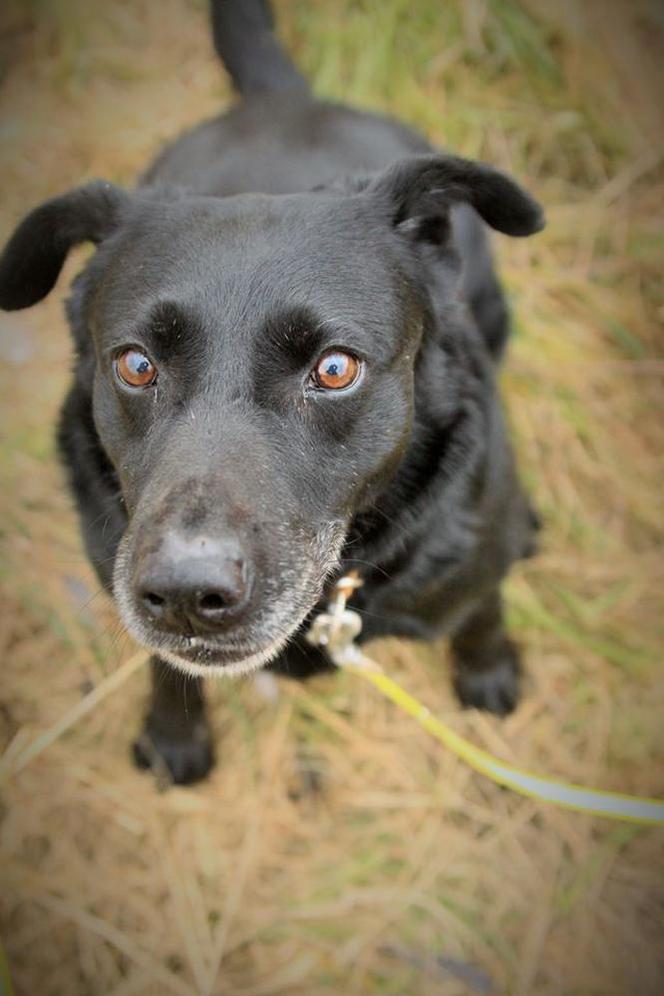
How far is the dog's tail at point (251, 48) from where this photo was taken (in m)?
3.15

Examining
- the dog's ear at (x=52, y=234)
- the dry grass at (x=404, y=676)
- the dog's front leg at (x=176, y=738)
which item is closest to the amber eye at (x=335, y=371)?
the dog's ear at (x=52, y=234)

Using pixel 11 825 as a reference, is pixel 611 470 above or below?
above

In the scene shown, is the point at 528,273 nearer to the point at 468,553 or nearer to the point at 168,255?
the point at 468,553

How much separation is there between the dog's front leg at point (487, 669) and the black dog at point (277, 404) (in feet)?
1.29

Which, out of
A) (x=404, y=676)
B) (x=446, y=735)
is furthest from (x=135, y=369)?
(x=404, y=676)

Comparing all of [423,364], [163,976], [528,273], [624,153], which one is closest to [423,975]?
[163,976]

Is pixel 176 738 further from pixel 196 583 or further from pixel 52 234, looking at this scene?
pixel 52 234

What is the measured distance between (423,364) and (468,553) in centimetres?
56

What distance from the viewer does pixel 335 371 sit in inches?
71.8

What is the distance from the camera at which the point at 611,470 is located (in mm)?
3475

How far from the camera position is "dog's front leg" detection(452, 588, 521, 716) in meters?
2.94

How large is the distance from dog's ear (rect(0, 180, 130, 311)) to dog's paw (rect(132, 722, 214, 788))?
5.03 ft

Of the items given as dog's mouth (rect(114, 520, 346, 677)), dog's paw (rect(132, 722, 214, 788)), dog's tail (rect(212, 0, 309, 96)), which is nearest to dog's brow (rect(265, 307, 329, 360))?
dog's mouth (rect(114, 520, 346, 677))

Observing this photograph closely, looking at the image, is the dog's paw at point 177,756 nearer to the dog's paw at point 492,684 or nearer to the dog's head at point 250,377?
A: the dog's paw at point 492,684
